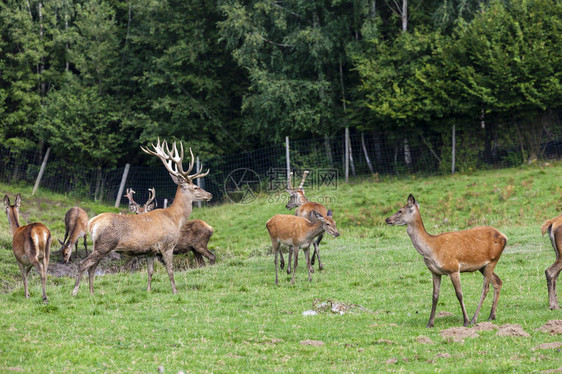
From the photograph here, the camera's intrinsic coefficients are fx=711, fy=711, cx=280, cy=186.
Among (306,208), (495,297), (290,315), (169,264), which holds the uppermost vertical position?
(306,208)

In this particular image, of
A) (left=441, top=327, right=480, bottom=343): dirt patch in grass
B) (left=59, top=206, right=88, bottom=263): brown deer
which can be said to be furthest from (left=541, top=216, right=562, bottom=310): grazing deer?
(left=59, top=206, right=88, bottom=263): brown deer

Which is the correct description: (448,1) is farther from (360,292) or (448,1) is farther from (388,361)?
(388,361)

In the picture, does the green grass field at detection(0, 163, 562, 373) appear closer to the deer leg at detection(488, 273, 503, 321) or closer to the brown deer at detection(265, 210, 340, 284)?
the deer leg at detection(488, 273, 503, 321)

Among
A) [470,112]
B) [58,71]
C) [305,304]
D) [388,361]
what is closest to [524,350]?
[388,361]

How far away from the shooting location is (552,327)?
934 centimetres

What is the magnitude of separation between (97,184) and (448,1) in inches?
676

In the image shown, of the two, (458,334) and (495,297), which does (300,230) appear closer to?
(495,297)

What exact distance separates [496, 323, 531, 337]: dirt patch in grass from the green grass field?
107mm

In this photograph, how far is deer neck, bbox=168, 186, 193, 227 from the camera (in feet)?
47.5

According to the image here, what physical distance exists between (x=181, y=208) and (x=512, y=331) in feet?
24.6

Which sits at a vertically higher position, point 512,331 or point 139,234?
point 139,234

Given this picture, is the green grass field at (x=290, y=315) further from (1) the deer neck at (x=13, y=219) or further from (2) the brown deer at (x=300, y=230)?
(1) the deer neck at (x=13, y=219)

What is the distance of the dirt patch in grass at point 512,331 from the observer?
9.22 m

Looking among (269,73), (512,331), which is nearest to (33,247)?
(512,331)
